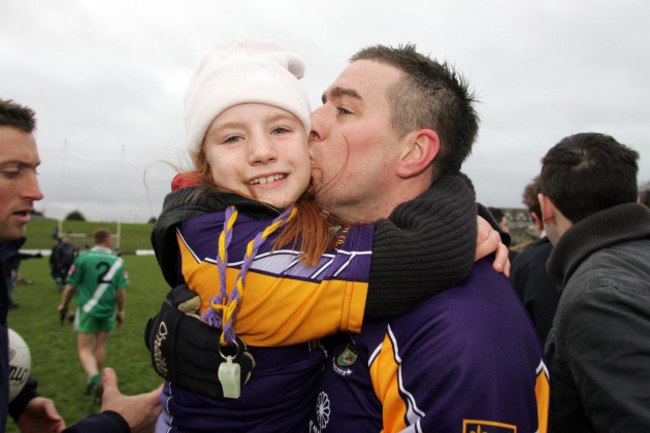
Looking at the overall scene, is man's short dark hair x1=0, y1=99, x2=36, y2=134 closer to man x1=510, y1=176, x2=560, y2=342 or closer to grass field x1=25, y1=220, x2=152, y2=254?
man x1=510, y1=176, x2=560, y2=342

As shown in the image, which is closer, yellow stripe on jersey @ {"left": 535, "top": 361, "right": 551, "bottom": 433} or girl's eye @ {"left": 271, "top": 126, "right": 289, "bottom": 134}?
yellow stripe on jersey @ {"left": 535, "top": 361, "right": 551, "bottom": 433}

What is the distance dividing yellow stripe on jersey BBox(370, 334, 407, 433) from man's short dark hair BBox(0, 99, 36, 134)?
10.5 feet

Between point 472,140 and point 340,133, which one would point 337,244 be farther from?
point 472,140

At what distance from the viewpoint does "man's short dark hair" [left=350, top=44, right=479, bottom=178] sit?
6.07ft

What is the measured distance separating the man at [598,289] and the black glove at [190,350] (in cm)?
153

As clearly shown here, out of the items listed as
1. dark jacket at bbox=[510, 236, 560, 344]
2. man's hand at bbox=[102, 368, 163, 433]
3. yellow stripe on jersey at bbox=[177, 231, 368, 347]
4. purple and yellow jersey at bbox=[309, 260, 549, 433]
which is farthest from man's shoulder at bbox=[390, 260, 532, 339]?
dark jacket at bbox=[510, 236, 560, 344]

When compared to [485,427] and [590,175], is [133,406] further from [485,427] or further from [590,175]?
[590,175]

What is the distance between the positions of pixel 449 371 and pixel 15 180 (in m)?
3.37

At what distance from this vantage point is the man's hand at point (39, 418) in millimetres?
2779

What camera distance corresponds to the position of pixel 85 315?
7.21 m

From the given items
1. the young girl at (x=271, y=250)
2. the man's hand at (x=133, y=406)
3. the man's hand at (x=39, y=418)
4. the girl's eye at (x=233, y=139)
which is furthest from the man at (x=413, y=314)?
the man's hand at (x=39, y=418)

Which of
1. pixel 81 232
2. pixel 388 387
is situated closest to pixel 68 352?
pixel 388 387

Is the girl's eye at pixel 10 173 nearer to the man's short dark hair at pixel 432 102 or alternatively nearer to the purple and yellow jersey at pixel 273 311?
the purple and yellow jersey at pixel 273 311

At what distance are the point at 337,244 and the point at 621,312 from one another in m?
1.36
